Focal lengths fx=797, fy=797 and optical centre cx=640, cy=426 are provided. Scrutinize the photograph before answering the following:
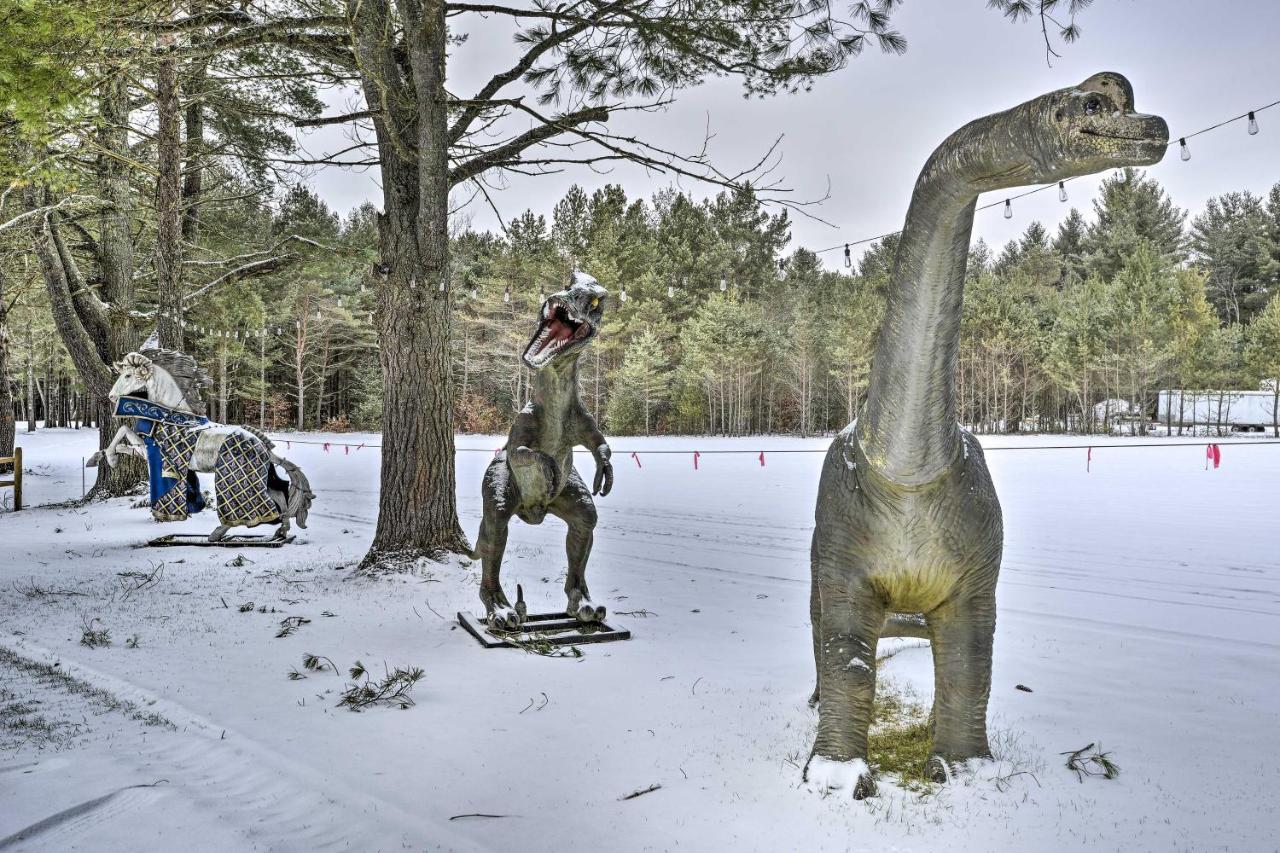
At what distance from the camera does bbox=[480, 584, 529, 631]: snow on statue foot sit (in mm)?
4344

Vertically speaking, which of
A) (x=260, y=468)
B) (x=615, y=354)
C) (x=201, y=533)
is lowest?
(x=201, y=533)

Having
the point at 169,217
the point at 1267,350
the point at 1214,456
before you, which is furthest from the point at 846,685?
the point at 1267,350

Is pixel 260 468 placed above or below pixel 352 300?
below

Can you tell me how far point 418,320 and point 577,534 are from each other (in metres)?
2.75

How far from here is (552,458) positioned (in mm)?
4391

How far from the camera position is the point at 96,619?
4.61m

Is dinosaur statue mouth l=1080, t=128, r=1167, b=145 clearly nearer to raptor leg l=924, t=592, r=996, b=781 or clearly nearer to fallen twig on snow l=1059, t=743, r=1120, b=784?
raptor leg l=924, t=592, r=996, b=781

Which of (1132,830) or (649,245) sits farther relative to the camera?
(649,245)

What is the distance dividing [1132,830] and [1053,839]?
241mm

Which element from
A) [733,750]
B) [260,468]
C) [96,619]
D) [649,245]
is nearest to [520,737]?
[733,750]

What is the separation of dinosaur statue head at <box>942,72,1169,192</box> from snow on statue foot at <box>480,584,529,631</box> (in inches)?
129

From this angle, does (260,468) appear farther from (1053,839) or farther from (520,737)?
(1053,839)

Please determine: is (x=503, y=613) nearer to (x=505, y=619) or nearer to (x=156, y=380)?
(x=505, y=619)

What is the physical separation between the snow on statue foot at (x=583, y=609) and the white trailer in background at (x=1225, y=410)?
37449mm
